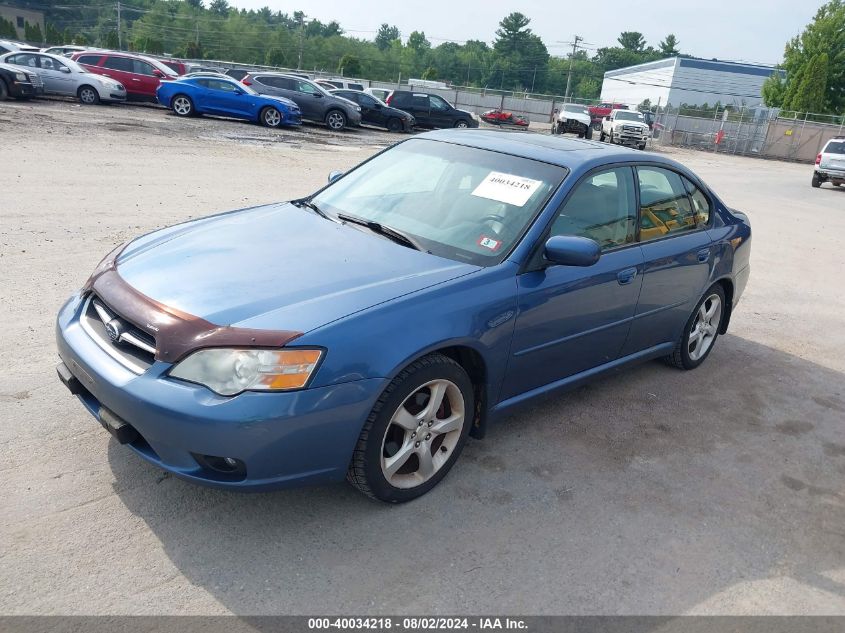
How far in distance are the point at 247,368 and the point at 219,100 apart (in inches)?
797

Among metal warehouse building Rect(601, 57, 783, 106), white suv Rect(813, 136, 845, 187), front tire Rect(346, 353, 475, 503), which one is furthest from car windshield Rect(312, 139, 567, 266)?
metal warehouse building Rect(601, 57, 783, 106)

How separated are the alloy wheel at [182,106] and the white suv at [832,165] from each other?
1962 cm

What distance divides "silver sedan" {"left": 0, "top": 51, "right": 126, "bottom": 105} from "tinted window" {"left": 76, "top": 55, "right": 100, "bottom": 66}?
2.96ft

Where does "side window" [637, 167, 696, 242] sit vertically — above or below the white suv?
above

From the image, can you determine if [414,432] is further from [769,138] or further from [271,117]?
[769,138]

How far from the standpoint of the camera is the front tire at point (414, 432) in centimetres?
294

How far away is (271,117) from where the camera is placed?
2123cm

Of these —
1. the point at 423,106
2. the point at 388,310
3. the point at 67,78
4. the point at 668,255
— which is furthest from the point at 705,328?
the point at 423,106

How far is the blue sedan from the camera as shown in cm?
2089

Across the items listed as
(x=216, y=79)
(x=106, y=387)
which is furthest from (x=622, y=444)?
(x=216, y=79)

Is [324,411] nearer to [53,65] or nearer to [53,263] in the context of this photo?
[53,263]

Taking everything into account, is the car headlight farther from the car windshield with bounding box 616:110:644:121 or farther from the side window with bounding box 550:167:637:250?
the car windshield with bounding box 616:110:644:121

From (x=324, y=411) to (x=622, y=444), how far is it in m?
2.07

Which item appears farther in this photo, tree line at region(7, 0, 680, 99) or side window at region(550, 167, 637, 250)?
tree line at region(7, 0, 680, 99)
